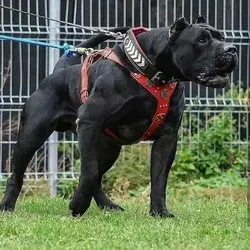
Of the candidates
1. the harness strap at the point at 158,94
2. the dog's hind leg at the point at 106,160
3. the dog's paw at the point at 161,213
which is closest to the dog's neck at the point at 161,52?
the harness strap at the point at 158,94

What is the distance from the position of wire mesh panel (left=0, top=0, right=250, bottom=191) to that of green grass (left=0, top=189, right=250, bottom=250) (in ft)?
9.54

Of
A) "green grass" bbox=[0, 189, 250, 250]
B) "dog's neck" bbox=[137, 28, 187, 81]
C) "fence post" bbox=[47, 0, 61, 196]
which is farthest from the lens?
"fence post" bbox=[47, 0, 61, 196]

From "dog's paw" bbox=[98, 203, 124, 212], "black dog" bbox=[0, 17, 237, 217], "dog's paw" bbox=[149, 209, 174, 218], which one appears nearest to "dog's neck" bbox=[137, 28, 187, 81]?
"black dog" bbox=[0, 17, 237, 217]

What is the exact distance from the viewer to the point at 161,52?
20.6 ft

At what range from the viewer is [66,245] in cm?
514

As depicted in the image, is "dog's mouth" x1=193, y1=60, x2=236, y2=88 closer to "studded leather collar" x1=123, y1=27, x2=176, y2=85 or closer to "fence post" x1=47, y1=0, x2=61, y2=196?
"studded leather collar" x1=123, y1=27, x2=176, y2=85

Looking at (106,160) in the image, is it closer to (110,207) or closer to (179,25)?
(110,207)

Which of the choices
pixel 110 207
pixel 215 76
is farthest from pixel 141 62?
pixel 110 207

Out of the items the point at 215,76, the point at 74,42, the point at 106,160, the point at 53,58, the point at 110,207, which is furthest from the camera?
the point at 74,42

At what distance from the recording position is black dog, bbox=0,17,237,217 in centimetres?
606

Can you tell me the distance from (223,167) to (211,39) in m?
4.49

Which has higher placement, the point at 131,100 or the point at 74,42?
the point at 74,42

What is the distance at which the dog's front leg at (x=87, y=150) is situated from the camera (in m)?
6.27

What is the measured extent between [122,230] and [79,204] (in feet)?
2.66
